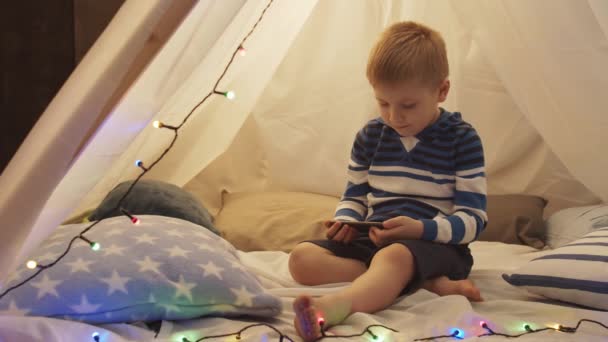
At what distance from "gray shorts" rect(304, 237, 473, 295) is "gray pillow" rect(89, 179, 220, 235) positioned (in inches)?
15.3

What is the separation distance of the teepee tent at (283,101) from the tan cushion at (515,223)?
0.17 meters

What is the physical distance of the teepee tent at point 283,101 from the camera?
0.96 m

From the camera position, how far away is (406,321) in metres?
1.23

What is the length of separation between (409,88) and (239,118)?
2.59 ft

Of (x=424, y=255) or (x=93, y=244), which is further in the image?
(x=424, y=255)

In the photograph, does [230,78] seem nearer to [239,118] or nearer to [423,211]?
[239,118]

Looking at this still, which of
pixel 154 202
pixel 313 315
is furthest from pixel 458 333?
pixel 154 202

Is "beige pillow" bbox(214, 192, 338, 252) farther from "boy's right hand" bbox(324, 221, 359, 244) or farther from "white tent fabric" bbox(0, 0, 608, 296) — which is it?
"boy's right hand" bbox(324, 221, 359, 244)

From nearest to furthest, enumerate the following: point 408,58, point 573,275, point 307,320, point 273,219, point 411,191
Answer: point 307,320 → point 573,275 → point 408,58 → point 411,191 → point 273,219

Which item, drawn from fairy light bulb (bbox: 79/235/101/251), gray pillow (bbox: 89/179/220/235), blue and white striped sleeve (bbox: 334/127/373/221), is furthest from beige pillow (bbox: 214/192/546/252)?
fairy light bulb (bbox: 79/235/101/251)

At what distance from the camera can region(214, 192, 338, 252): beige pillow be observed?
6.29 ft

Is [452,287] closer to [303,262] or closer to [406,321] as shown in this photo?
[406,321]

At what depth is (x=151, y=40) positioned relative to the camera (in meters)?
1.03

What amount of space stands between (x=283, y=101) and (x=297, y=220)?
0.54 meters
